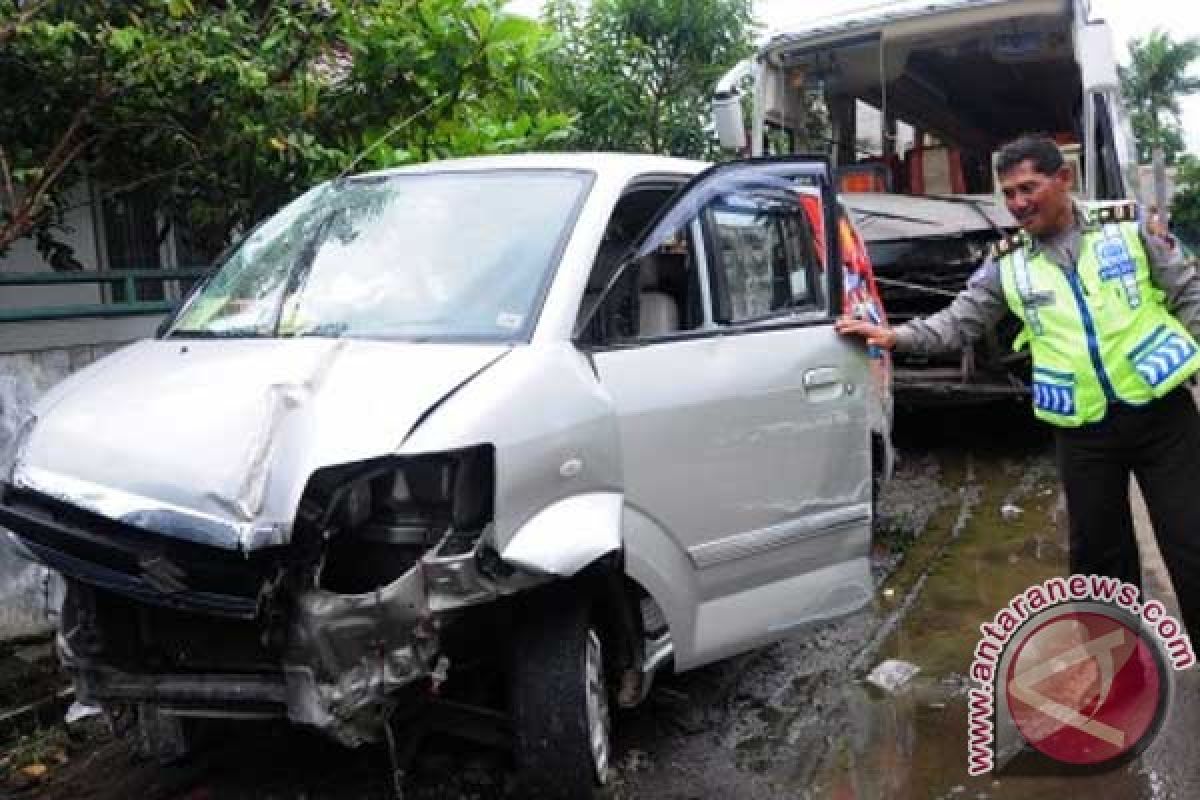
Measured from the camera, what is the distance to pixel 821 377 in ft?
12.3

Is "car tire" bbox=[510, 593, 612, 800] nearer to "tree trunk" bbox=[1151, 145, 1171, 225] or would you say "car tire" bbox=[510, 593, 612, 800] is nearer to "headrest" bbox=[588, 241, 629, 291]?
"headrest" bbox=[588, 241, 629, 291]

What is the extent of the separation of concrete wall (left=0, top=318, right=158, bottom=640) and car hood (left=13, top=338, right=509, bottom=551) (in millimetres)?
1666

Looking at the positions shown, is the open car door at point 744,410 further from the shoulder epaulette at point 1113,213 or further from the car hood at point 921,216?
the car hood at point 921,216

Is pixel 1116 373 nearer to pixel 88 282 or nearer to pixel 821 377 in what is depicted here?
pixel 821 377

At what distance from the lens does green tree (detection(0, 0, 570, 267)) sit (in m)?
4.47

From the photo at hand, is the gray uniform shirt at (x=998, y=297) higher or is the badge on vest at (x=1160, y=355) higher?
the gray uniform shirt at (x=998, y=297)

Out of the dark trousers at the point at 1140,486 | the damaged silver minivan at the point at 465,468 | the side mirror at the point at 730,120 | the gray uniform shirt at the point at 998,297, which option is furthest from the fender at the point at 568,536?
the side mirror at the point at 730,120

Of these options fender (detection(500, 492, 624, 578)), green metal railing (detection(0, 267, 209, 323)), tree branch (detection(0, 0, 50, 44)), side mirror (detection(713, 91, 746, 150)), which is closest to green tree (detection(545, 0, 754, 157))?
side mirror (detection(713, 91, 746, 150))

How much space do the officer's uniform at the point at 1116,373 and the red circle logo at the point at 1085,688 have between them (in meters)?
0.25

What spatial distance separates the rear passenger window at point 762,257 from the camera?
365cm

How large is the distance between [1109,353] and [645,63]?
869 centimetres

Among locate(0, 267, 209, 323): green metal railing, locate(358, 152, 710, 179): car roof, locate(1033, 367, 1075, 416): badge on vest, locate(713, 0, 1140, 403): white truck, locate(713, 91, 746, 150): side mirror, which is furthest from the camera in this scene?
locate(713, 91, 746, 150): side mirror

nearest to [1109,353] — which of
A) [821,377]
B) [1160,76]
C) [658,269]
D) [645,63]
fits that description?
[821,377]

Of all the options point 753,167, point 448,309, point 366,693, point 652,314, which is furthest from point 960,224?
point 366,693
